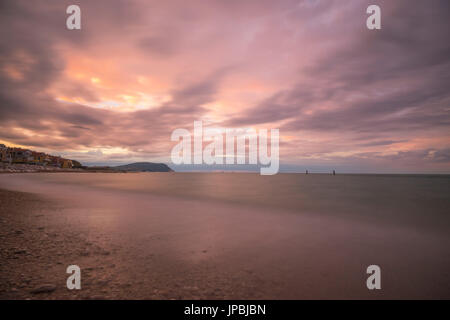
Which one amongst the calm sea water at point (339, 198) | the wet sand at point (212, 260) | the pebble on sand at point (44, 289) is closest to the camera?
the pebble on sand at point (44, 289)

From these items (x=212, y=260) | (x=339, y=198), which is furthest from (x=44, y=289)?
(x=339, y=198)

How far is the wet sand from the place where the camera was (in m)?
4.43

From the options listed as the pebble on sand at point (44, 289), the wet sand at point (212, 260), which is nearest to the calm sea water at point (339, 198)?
the wet sand at point (212, 260)

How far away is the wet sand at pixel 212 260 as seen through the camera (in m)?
4.43

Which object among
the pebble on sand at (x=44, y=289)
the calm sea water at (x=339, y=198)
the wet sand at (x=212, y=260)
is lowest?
the calm sea water at (x=339, y=198)

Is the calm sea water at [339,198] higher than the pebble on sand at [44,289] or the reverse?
the reverse

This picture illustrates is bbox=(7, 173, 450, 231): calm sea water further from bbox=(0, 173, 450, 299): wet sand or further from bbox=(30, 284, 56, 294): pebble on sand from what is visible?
bbox=(30, 284, 56, 294): pebble on sand

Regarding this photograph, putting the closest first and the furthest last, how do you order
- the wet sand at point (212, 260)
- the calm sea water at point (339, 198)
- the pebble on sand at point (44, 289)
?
the pebble on sand at point (44, 289) < the wet sand at point (212, 260) < the calm sea water at point (339, 198)

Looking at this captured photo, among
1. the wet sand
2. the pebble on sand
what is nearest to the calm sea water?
the wet sand

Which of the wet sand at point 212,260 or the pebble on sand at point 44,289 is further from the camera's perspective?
the wet sand at point 212,260

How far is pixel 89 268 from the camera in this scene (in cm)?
516

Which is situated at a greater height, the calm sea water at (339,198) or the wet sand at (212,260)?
the wet sand at (212,260)

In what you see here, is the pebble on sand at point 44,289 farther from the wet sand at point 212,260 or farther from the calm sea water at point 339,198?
the calm sea water at point 339,198

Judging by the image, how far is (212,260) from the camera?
605 centimetres
